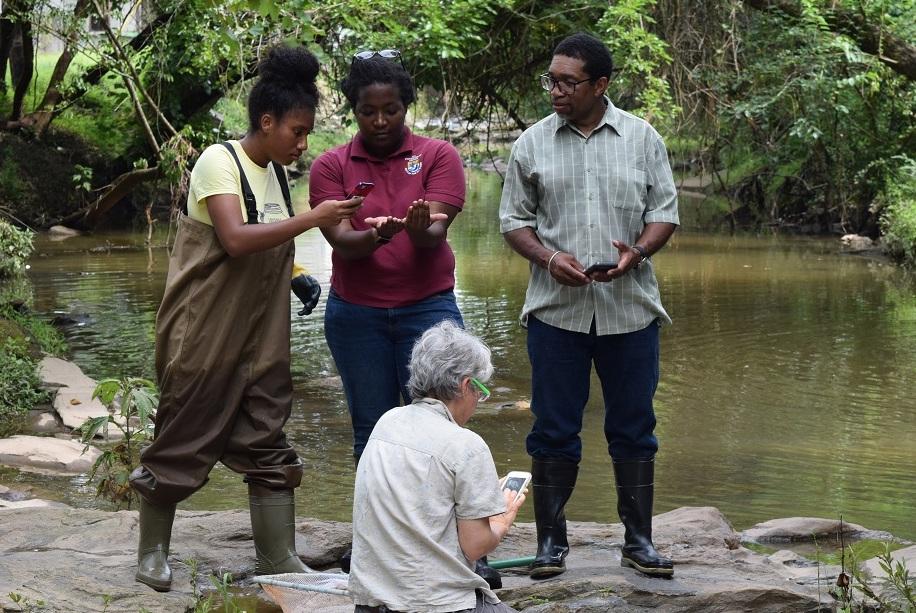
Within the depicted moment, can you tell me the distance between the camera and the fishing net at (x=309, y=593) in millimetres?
3670

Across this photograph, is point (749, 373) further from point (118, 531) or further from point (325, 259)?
point (325, 259)

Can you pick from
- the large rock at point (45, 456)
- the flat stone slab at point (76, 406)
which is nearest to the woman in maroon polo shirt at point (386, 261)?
the large rock at point (45, 456)

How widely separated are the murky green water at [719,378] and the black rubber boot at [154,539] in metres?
1.84

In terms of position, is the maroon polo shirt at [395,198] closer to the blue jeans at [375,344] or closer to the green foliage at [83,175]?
the blue jeans at [375,344]

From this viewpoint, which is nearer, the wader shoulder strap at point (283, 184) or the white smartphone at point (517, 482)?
the white smartphone at point (517, 482)

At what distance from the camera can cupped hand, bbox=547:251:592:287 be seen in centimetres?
390

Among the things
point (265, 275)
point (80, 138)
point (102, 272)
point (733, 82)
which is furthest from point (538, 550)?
point (80, 138)

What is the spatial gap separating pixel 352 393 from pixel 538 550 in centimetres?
82

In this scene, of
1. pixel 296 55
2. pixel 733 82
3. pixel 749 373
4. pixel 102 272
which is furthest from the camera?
pixel 102 272

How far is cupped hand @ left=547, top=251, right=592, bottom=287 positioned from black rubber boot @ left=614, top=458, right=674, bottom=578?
64 centimetres

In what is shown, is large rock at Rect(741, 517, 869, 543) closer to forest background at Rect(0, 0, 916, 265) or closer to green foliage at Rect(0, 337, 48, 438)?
forest background at Rect(0, 0, 916, 265)

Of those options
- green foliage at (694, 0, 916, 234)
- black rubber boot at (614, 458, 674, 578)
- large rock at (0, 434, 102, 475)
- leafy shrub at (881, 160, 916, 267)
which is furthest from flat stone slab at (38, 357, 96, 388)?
leafy shrub at (881, 160, 916, 267)

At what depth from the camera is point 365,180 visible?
13.5 feet

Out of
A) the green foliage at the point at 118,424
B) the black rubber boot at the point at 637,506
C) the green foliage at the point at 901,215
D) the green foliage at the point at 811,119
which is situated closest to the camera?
the black rubber boot at the point at 637,506
